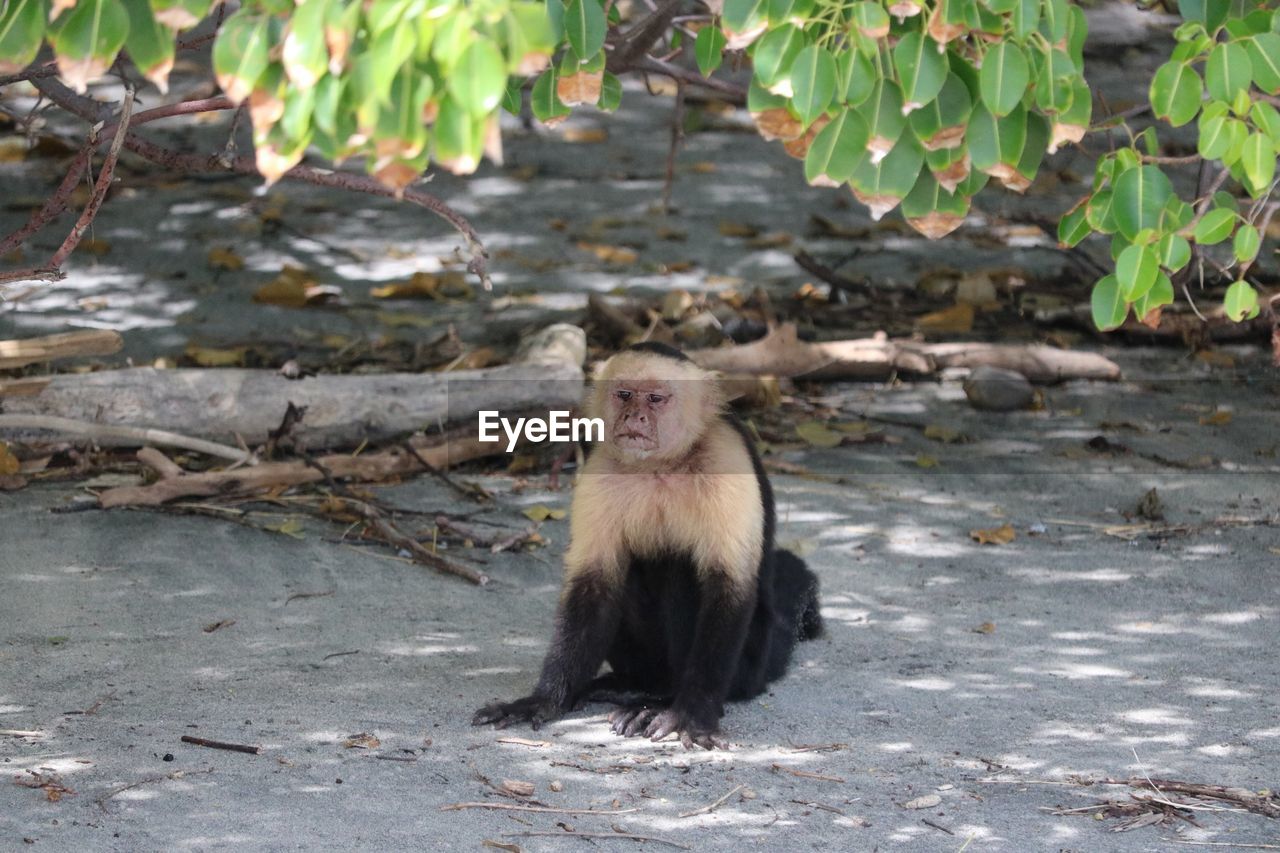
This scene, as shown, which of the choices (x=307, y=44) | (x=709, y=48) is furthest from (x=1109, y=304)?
(x=307, y=44)

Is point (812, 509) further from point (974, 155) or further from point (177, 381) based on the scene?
point (974, 155)

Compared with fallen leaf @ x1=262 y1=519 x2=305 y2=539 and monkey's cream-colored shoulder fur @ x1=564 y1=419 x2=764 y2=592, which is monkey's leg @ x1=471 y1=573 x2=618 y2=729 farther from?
fallen leaf @ x1=262 y1=519 x2=305 y2=539

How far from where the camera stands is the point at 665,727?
416 cm

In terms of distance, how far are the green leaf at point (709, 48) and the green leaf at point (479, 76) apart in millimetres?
1903

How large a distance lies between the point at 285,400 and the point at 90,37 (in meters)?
4.10

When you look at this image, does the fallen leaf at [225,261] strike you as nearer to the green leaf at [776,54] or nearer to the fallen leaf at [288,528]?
the fallen leaf at [288,528]

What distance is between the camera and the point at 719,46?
376 centimetres

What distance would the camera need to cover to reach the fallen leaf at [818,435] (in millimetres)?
6750

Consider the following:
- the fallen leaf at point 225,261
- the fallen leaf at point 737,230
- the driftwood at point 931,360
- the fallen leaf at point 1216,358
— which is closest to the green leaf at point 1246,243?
the driftwood at point 931,360

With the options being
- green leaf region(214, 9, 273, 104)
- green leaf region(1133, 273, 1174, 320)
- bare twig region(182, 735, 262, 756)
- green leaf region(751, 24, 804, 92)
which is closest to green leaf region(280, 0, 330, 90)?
green leaf region(214, 9, 273, 104)

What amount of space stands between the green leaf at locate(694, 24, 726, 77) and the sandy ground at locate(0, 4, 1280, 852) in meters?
1.71

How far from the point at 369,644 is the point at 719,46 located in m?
2.13

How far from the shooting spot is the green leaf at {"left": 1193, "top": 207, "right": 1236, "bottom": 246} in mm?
3113

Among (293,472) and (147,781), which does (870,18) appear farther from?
(293,472)
